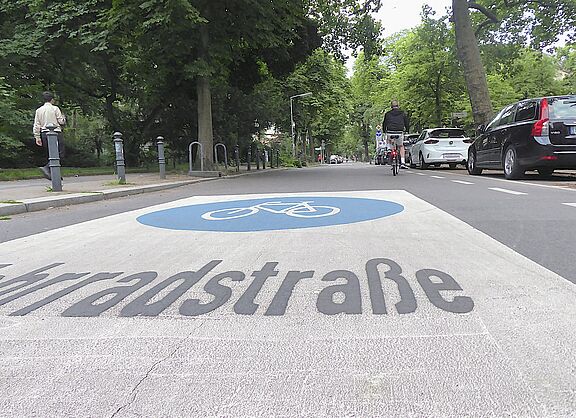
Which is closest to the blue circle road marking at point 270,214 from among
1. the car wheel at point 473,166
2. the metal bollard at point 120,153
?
the metal bollard at point 120,153

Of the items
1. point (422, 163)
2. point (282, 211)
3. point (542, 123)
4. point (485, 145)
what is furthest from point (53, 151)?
point (422, 163)

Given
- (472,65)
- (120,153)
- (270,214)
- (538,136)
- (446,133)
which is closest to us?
(270,214)

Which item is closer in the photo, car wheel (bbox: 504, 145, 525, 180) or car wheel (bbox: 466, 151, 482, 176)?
car wheel (bbox: 504, 145, 525, 180)

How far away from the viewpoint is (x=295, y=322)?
101 inches

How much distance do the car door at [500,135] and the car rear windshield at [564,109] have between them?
3.64ft

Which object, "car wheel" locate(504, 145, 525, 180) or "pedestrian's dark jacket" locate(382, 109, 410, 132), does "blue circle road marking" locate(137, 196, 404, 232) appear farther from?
"pedestrian's dark jacket" locate(382, 109, 410, 132)

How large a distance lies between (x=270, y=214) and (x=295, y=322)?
4073 millimetres

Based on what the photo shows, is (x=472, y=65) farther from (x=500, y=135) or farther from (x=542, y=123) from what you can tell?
(x=542, y=123)

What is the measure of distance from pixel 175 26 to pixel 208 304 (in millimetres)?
13525

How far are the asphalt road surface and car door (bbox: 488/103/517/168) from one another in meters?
7.13

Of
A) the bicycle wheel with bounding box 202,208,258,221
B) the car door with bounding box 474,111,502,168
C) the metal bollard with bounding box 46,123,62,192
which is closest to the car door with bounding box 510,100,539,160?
the car door with bounding box 474,111,502,168

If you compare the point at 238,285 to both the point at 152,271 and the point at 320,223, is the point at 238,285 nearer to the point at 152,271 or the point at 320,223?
the point at 152,271

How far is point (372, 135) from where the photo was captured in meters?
78.5

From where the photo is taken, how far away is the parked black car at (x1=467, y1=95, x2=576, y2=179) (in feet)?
33.6
